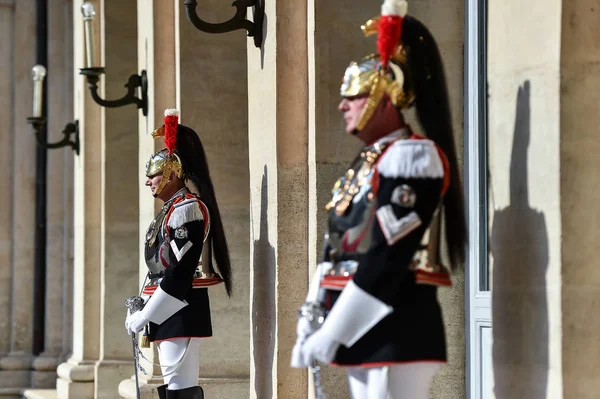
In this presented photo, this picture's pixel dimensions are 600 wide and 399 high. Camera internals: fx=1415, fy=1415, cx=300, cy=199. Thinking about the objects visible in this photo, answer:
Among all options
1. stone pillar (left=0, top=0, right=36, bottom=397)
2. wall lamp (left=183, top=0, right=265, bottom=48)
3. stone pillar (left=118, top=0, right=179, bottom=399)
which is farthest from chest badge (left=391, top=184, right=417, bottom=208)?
stone pillar (left=0, top=0, right=36, bottom=397)

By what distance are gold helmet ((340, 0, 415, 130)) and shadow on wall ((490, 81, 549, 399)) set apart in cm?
46

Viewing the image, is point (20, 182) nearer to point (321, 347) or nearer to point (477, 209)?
point (477, 209)

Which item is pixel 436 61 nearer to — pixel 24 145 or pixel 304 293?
pixel 304 293

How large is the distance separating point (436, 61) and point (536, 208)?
0.54 m

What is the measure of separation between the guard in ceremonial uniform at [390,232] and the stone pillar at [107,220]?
6425mm

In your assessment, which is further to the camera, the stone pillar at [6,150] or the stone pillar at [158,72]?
the stone pillar at [6,150]

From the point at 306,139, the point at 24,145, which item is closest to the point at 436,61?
the point at 306,139

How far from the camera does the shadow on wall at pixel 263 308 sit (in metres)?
6.50

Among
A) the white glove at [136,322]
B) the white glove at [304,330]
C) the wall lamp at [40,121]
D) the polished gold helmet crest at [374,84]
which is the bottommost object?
the white glove at [136,322]

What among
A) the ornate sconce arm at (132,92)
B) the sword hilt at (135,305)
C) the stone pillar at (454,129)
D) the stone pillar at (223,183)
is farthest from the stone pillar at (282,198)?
the ornate sconce arm at (132,92)

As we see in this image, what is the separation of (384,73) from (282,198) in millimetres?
2307

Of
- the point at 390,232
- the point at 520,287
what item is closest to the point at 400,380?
the point at 390,232

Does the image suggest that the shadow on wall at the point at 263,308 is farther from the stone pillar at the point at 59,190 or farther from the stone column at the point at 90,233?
the stone pillar at the point at 59,190

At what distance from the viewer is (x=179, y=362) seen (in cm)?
648
